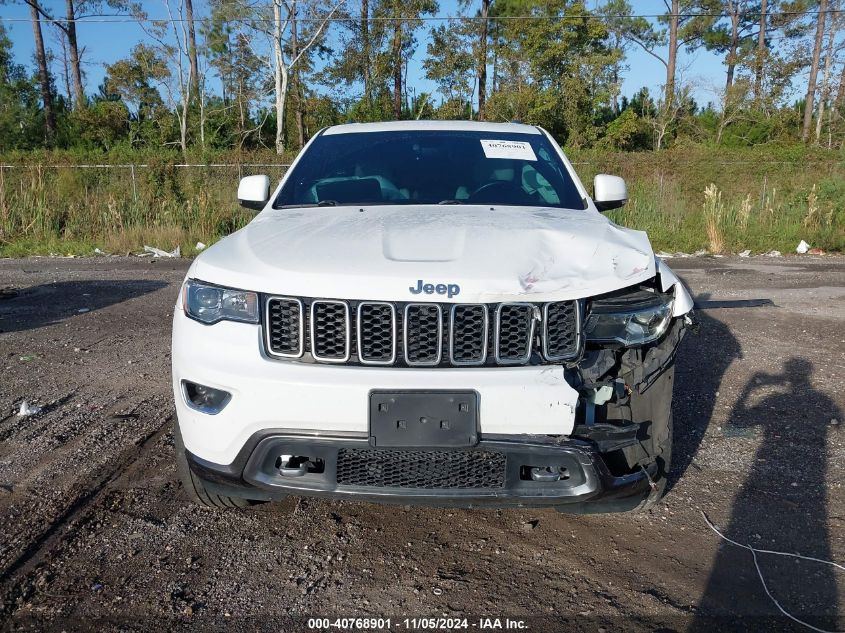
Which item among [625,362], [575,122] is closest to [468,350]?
[625,362]

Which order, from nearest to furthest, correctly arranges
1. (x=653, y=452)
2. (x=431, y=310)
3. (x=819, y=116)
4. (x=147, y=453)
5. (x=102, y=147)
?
(x=431, y=310) → (x=653, y=452) → (x=147, y=453) → (x=102, y=147) → (x=819, y=116)

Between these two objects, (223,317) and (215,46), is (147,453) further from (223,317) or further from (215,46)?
(215,46)

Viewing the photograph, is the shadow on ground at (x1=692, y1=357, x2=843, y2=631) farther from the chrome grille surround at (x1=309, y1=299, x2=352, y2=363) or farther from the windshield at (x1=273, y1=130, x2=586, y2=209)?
the windshield at (x1=273, y1=130, x2=586, y2=209)

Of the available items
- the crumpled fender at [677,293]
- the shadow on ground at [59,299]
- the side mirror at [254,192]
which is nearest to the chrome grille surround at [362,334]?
the crumpled fender at [677,293]

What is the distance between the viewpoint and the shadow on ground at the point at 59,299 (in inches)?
269

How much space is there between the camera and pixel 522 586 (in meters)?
2.43

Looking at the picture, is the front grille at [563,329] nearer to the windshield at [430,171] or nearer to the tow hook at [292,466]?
the tow hook at [292,466]

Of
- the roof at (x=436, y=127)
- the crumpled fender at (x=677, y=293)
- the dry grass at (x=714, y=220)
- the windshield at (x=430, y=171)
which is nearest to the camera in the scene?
the crumpled fender at (x=677, y=293)

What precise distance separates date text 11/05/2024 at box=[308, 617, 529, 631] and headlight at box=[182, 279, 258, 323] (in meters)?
1.02

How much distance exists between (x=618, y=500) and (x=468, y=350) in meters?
0.75

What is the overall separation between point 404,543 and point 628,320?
122 centimetres

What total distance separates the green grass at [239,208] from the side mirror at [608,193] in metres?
10.5

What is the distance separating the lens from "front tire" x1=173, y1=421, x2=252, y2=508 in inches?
103

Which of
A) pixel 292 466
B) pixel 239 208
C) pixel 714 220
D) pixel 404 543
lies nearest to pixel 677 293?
pixel 404 543
